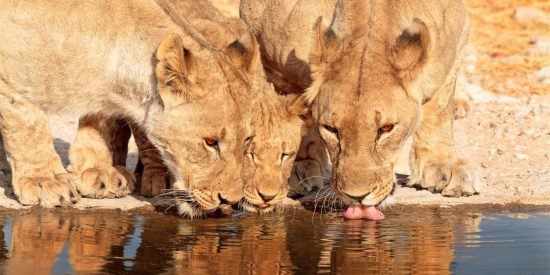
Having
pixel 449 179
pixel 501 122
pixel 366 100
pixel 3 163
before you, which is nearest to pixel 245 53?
pixel 366 100

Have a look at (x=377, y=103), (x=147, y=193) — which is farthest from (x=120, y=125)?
(x=377, y=103)

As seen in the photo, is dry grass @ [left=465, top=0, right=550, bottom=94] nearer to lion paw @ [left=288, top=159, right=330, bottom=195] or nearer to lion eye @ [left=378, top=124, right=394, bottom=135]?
lion paw @ [left=288, top=159, right=330, bottom=195]

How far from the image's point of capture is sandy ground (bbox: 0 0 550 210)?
784 centimetres

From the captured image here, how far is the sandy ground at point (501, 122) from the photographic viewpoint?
784 centimetres

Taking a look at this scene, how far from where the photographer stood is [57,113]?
7578 mm

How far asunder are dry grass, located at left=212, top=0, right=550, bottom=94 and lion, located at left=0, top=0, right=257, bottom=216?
5551 millimetres

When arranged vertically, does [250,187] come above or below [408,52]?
below

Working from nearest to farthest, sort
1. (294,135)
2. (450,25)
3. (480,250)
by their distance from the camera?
(480,250) → (294,135) → (450,25)

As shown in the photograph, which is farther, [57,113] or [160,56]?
[57,113]

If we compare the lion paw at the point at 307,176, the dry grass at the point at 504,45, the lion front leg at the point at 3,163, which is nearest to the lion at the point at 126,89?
the lion front leg at the point at 3,163

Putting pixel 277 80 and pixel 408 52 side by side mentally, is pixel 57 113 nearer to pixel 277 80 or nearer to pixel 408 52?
pixel 277 80

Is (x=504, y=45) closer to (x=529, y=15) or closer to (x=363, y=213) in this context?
(x=529, y=15)

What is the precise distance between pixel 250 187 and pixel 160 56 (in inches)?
34.9

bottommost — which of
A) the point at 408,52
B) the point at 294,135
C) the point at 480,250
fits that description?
the point at 480,250
